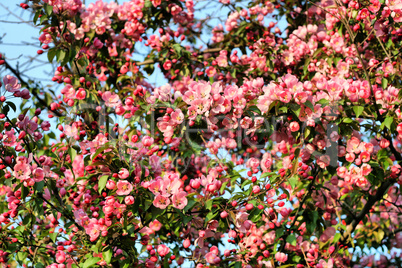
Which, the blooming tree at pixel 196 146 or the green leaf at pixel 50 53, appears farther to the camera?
the green leaf at pixel 50 53

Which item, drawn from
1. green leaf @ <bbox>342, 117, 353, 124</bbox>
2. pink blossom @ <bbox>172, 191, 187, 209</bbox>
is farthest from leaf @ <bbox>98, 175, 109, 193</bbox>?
green leaf @ <bbox>342, 117, 353, 124</bbox>

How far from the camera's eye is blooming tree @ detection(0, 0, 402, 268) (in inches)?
91.8

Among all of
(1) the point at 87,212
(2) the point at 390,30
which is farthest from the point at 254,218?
(2) the point at 390,30

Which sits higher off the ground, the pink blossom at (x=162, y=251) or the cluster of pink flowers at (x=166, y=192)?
the cluster of pink flowers at (x=166, y=192)

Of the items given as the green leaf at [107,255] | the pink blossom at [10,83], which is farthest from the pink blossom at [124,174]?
the pink blossom at [10,83]

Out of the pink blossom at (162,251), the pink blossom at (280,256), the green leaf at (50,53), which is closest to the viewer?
the pink blossom at (162,251)

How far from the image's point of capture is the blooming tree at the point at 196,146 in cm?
233

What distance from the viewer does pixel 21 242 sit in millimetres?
2777

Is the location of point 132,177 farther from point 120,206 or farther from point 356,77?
point 356,77

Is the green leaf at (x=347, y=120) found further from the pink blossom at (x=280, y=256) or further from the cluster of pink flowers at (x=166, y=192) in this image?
the cluster of pink flowers at (x=166, y=192)

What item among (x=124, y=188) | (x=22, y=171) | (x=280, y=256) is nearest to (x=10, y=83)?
(x=22, y=171)

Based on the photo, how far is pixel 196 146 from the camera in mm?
2967

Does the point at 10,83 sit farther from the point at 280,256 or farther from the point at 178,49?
the point at 280,256

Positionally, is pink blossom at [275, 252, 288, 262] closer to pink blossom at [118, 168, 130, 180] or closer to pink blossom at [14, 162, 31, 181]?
pink blossom at [118, 168, 130, 180]
